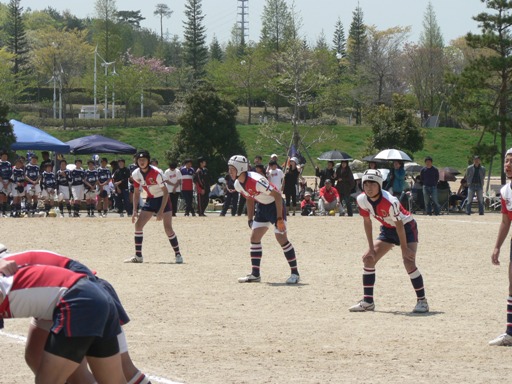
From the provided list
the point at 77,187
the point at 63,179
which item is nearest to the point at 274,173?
the point at 77,187

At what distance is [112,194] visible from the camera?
111 feet

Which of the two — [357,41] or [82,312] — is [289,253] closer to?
[82,312]

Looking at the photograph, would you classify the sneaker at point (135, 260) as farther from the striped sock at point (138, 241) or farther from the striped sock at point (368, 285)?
the striped sock at point (368, 285)

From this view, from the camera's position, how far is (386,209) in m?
12.3

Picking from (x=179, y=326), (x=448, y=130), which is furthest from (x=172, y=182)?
(x=448, y=130)

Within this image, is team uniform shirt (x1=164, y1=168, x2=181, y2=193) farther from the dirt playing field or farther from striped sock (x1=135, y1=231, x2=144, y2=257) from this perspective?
striped sock (x1=135, y1=231, x2=144, y2=257)

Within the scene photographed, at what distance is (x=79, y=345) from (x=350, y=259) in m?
13.5

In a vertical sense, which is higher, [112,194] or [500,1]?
[500,1]

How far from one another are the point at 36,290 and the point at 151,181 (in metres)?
11.9

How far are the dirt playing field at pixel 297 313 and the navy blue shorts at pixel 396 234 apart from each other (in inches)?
37.0

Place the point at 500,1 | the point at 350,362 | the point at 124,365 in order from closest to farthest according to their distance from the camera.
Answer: the point at 124,365, the point at 350,362, the point at 500,1

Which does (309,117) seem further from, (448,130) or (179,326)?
(179,326)

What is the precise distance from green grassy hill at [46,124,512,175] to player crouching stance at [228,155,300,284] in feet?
Answer: 179

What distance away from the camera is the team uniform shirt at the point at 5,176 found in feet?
101
